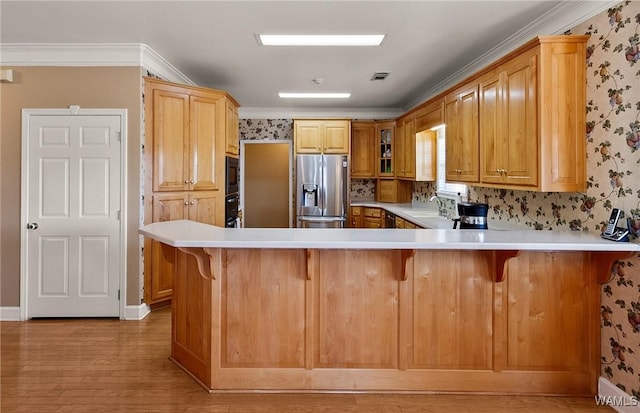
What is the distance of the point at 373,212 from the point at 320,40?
10.5 ft

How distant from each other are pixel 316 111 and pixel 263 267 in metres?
4.50

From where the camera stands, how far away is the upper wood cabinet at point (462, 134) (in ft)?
11.5

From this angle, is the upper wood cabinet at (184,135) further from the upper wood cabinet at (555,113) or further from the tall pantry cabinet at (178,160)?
the upper wood cabinet at (555,113)

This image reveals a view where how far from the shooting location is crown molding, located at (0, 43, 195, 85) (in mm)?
3735

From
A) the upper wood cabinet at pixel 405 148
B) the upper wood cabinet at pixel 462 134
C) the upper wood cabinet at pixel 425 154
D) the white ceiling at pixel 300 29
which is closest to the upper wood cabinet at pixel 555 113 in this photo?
the white ceiling at pixel 300 29

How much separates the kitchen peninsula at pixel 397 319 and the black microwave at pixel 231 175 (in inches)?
87.1

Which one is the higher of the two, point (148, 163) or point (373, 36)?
point (373, 36)

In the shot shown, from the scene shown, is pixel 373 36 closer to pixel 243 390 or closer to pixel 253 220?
pixel 243 390

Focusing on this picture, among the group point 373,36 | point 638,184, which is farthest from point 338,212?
point 638,184

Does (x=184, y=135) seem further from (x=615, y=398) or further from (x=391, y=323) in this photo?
(x=615, y=398)

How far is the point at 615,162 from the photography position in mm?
2328

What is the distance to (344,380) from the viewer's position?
2498mm

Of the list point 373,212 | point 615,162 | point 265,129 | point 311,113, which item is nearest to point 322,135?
point 311,113

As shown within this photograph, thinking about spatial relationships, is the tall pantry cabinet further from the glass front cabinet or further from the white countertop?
the glass front cabinet
